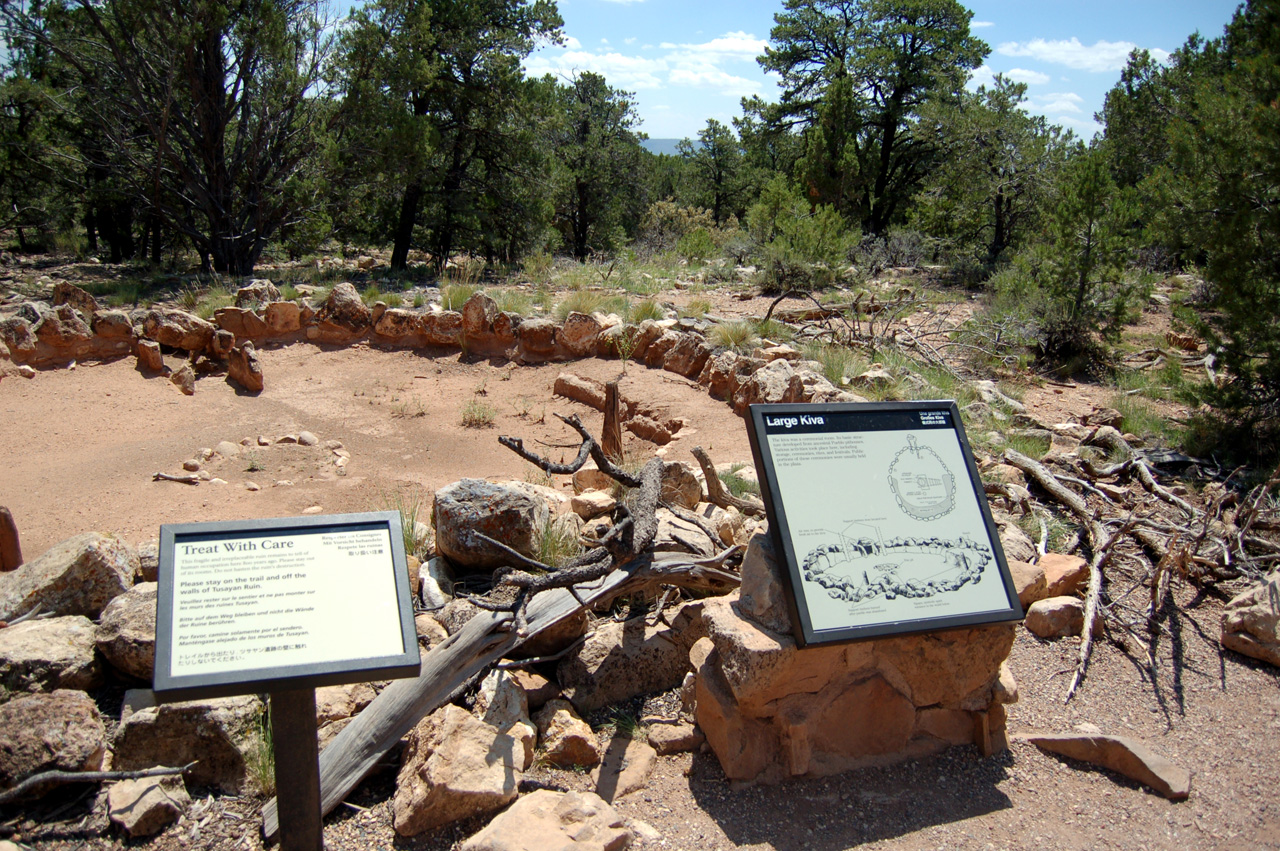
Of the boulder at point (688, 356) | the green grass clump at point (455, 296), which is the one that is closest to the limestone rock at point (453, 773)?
the boulder at point (688, 356)

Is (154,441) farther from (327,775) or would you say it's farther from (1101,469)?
(1101,469)

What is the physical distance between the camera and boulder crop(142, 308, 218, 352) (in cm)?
789

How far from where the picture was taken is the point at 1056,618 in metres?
3.56

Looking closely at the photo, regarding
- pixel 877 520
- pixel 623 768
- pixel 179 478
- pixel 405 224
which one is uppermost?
pixel 405 224

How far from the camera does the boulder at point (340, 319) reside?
883cm

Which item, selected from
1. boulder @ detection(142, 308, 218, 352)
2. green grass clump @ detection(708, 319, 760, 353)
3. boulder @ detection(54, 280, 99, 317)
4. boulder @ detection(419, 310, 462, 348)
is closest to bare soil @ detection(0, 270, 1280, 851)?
green grass clump @ detection(708, 319, 760, 353)

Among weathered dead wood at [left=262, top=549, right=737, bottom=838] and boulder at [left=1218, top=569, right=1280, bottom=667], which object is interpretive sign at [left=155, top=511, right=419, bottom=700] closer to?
weathered dead wood at [left=262, top=549, right=737, bottom=838]

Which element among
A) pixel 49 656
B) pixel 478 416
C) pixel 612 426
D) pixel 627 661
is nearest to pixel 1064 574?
pixel 627 661

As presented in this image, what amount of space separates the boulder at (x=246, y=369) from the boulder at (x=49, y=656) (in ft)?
16.5

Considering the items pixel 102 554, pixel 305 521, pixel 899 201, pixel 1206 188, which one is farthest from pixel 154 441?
pixel 899 201

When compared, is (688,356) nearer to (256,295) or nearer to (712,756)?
(256,295)

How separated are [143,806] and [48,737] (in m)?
0.37

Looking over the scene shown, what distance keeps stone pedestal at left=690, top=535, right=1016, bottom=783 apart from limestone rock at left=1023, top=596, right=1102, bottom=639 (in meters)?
0.90

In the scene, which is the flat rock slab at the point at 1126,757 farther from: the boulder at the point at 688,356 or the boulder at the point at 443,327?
the boulder at the point at 443,327
